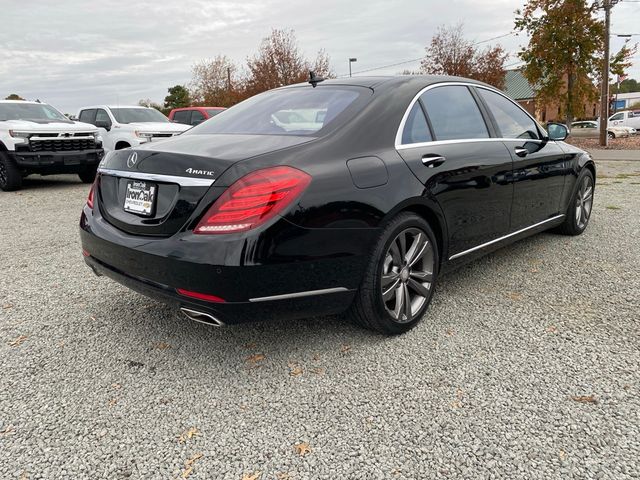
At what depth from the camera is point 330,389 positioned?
8.23ft

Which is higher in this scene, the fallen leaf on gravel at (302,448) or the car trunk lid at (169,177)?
the car trunk lid at (169,177)

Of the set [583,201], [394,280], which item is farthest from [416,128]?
[583,201]

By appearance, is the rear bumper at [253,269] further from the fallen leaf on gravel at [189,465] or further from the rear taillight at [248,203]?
the fallen leaf on gravel at [189,465]

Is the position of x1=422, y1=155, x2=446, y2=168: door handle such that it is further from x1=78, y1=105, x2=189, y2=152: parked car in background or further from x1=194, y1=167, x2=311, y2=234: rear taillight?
x1=78, y1=105, x2=189, y2=152: parked car in background

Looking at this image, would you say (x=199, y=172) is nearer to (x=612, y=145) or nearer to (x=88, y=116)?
(x=88, y=116)

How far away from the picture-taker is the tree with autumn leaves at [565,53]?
22.2 metres

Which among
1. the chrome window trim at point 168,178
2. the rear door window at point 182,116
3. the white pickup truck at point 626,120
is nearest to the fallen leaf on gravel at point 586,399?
the chrome window trim at point 168,178

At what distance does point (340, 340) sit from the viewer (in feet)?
9.90

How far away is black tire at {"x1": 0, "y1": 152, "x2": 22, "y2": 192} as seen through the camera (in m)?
9.45

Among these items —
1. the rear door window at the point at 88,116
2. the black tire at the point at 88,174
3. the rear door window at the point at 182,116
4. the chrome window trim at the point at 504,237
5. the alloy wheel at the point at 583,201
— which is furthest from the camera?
the rear door window at the point at 182,116

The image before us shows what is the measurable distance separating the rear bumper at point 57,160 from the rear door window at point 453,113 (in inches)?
330

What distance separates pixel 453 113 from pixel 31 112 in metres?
9.87

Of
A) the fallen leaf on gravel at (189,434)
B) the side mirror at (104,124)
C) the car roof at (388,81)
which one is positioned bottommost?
the fallen leaf on gravel at (189,434)

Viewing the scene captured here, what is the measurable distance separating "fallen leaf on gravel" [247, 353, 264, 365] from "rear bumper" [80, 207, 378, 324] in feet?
1.35
